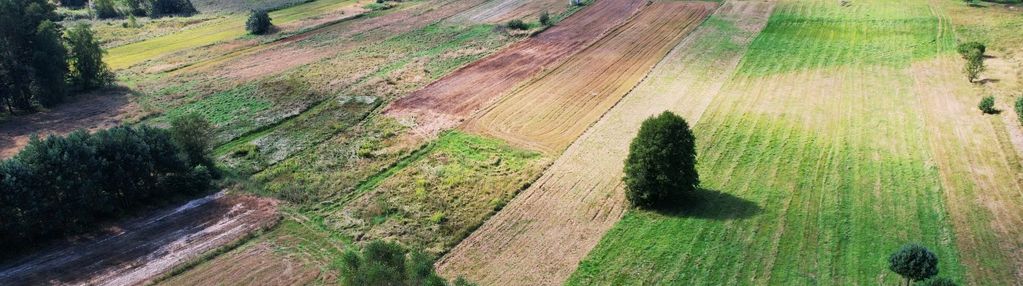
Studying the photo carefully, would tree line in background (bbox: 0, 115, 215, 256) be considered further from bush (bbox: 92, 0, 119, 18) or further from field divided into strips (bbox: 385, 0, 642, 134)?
bush (bbox: 92, 0, 119, 18)

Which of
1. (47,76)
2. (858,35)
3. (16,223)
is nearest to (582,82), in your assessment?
(858,35)

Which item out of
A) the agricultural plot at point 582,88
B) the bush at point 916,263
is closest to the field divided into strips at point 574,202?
the agricultural plot at point 582,88

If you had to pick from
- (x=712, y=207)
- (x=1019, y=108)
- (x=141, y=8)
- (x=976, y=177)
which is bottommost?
(x=976, y=177)

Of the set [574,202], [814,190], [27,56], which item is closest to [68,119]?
[27,56]

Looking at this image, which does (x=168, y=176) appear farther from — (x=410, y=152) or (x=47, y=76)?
(x=47, y=76)

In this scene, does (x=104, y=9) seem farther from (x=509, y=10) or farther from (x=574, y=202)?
(x=574, y=202)

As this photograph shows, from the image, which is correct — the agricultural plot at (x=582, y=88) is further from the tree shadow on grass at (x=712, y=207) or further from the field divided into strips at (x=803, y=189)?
the tree shadow on grass at (x=712, y=207)
